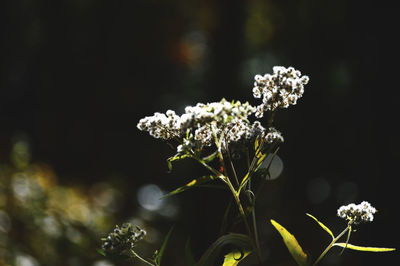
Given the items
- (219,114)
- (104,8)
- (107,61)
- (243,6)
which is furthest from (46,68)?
(219,114)

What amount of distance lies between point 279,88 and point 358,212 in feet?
1.29

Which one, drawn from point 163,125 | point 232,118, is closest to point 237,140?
Answer: point 232,118

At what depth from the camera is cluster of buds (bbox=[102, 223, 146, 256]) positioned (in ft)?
3.47

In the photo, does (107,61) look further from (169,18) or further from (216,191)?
(216,191)

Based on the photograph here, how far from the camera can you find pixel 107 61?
33.8ft

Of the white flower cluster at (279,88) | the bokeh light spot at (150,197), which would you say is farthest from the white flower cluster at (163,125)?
the bokeh light spot at (150,197)

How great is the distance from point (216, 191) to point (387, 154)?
1.83 meters

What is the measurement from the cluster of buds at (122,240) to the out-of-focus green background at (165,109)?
2431 mm

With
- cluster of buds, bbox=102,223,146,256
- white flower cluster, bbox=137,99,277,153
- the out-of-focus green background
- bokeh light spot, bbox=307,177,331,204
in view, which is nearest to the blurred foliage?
the out-of-focus green background

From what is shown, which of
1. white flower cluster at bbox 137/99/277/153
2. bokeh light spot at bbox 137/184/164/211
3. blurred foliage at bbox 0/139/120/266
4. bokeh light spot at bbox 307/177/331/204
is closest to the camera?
white flower cluster at bbox 137/99/277/153

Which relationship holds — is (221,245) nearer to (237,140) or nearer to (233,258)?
(233,258)

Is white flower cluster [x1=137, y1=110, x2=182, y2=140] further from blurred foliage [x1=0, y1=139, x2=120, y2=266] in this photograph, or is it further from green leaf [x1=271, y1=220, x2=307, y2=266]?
blurred foliage [x1=0, y1=139, x2=120, y2=266]

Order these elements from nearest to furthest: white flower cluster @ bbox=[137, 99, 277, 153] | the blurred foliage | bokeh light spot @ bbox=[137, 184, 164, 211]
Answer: white flower cluster @ bbox=[137, 99, 277, 153]
the blurred foliage
bokeh light spot @ bbox=[137, 184, 164, 211]

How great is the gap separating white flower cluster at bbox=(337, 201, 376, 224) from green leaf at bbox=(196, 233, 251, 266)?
0.94 feet
